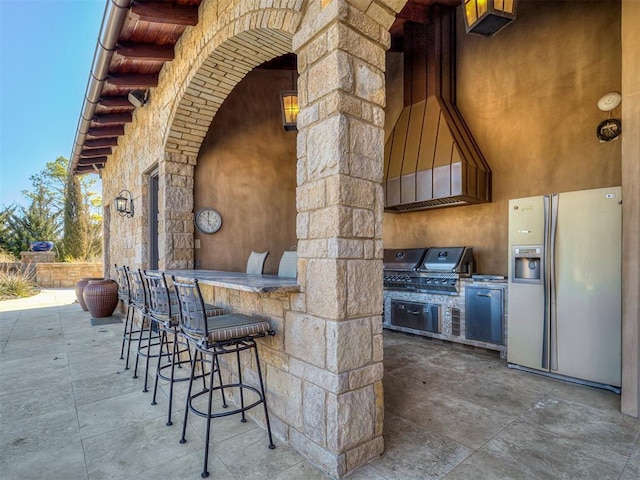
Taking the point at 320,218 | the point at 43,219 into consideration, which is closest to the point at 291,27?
the point at 320,218

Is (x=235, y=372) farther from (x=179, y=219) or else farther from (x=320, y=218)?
(x=179, y=219)

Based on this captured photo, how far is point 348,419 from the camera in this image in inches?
67.3

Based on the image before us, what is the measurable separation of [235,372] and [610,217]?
3.29 metres

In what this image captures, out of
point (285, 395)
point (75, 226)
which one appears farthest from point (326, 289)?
point (75, 226)

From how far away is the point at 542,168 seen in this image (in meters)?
3.97

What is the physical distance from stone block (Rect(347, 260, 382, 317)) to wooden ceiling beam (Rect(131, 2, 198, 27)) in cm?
310

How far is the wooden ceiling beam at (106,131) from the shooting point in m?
5.91

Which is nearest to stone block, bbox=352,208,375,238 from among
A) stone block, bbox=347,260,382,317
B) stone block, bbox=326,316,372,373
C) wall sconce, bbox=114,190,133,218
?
stone block, bbox=347,260,382,317

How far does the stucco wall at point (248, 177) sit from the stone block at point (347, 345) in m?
3.17

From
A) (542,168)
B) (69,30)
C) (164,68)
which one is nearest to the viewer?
(542,168)

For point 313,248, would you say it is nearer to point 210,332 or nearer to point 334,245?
point 334,245

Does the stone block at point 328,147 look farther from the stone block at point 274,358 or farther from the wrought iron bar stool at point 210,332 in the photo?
the stone block at point 274,358

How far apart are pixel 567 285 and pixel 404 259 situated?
2108 millimetres

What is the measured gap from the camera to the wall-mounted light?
4758mm
